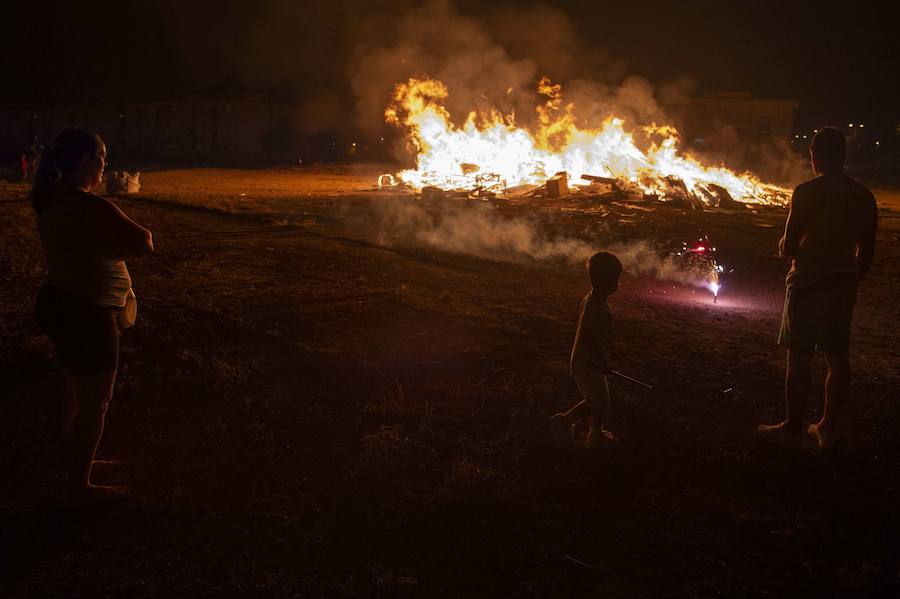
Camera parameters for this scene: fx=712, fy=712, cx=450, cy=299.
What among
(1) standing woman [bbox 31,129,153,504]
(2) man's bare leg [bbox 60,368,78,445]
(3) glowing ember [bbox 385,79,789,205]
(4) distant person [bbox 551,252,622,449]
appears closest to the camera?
(1) standing woman [bbox 31,129,153,504]

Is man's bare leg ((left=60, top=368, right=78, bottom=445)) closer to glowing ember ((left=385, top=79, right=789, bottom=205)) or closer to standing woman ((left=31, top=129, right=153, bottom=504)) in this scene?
standing woman ((left=31, top=129, right=153, bottom=504))

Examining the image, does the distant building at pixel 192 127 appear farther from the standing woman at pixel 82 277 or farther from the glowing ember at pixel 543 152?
the standing woman at pixel 82 277

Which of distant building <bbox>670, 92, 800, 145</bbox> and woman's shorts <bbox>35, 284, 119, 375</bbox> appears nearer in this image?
woman's shorts <bbox>35, 284, 119, 375</bbox>

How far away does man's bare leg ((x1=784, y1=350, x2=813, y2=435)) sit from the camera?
174 inches

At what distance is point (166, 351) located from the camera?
601 cm

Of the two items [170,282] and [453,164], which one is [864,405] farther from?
[453,164]

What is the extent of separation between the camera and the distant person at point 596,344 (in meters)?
4.18

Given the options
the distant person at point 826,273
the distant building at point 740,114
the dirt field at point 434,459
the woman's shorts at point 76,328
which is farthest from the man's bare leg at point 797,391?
the distant building at point 740,114

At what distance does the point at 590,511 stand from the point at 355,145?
39.8 meters

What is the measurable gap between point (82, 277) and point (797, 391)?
13.5 ft

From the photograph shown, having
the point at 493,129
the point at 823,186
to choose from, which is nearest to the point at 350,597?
the point at 823,186

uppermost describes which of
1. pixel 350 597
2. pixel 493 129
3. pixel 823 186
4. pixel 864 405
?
pixel 493 129

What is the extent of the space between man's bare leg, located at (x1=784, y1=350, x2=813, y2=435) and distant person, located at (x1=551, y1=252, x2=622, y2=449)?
1126 millimetres

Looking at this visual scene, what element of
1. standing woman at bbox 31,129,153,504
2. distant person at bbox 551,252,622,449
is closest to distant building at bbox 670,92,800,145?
distant person at bbox 551,252,622,449
